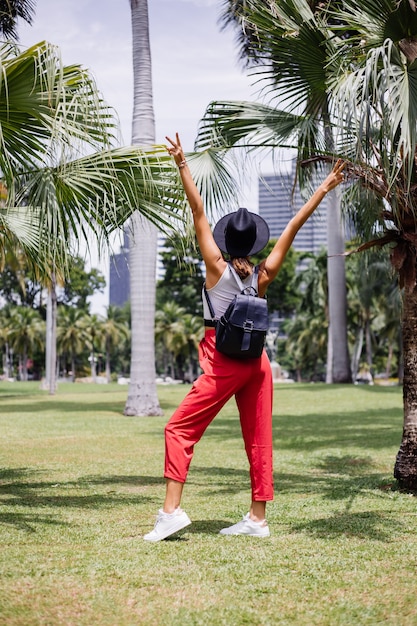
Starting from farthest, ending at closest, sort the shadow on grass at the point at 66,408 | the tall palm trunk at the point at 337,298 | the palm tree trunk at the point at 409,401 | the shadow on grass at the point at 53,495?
the tall palm trunk at the point at 337,298
the shadow on grass at the point at 66,408
the palm tree trunk at the point at 409,401
the shadow on grass at the point at 53,495

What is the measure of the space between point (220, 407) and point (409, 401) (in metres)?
2.98

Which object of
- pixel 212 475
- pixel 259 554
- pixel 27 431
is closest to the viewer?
pixel 259 554

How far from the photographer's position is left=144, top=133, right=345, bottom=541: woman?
488cm

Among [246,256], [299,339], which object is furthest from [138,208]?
[299,339]

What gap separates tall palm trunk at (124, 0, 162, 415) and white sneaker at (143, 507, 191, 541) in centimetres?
1360

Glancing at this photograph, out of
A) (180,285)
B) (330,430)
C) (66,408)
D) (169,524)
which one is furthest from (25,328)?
(169,524)

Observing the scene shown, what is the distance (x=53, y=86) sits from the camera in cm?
574

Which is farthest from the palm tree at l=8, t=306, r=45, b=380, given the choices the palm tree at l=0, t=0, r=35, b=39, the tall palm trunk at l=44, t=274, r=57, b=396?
the palm tree at l=0, t=0, r=35, b=39

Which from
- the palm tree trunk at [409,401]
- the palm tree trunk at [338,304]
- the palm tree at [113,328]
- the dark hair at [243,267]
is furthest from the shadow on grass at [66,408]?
the palm tree at [113,328]

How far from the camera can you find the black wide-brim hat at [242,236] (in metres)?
5.12

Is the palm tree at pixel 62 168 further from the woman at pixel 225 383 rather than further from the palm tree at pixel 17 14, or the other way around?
the palm tree at pixel 17 14

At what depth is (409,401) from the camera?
7.42 meters

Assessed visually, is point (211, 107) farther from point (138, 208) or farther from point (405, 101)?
point (405, 101)

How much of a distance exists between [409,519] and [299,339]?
189 feet
